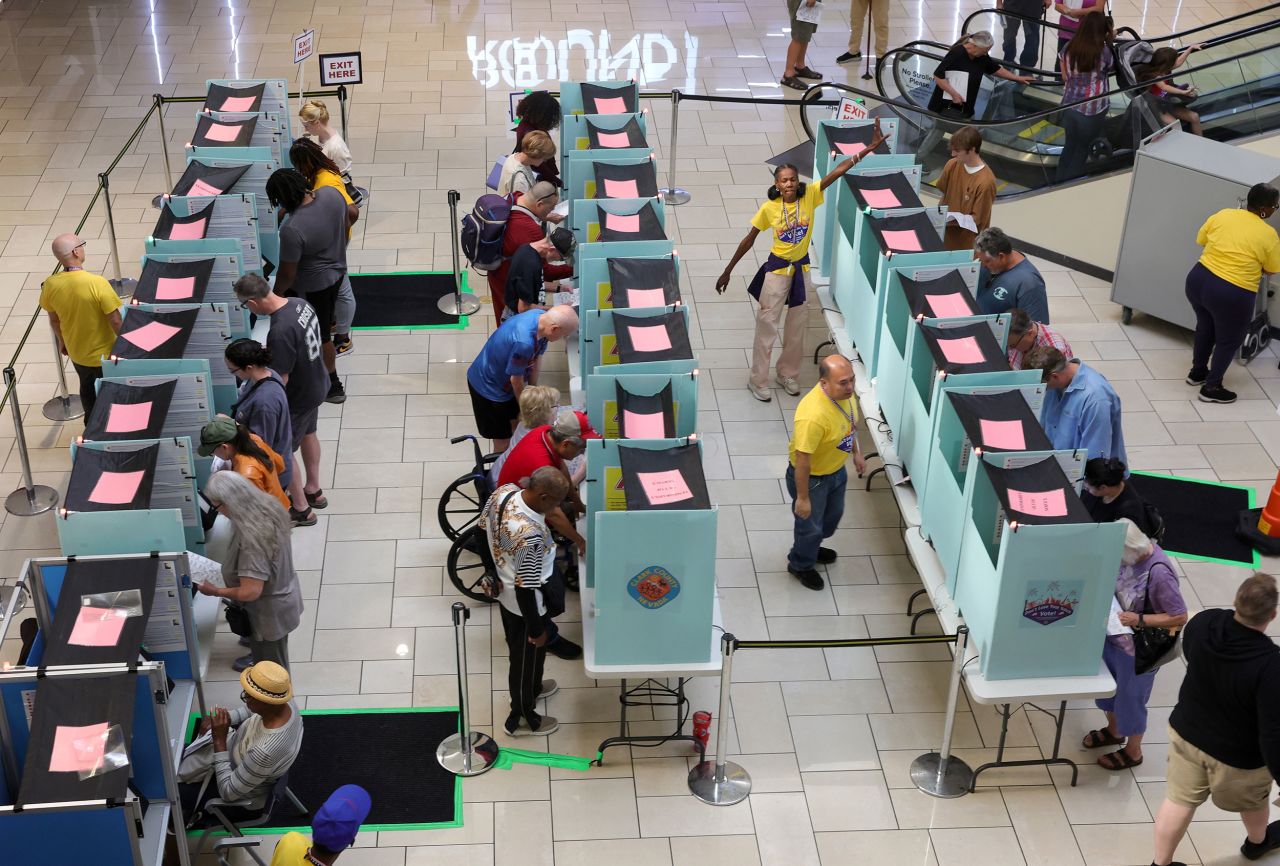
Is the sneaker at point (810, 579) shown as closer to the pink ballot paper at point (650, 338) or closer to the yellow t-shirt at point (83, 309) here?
the pink ballot paper at point (650, 338)

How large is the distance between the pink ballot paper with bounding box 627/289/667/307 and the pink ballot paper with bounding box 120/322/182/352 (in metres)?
2.45

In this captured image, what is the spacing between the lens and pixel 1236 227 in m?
9.07

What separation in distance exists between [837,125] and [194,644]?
574cm

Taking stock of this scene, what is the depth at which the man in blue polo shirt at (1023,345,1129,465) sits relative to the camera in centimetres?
709

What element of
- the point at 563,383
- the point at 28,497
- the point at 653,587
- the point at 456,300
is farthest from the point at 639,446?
the point at 456,300

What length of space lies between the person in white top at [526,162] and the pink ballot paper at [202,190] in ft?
6.11

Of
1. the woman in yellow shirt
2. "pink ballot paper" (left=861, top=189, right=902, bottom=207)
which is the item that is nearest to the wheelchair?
"pink ballot paper" (left=861, top=189, right=902, bottom=207)

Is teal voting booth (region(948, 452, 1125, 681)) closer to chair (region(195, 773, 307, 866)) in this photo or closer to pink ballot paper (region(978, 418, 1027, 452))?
pink ballot paper (region(978, 418, 1027, 452))

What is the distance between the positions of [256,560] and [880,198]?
4469mm

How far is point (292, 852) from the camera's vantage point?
5.10m

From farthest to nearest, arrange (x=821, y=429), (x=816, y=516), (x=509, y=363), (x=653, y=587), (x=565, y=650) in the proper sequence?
(x=509, y=363) → (x=816, y=516) → (x=565, y=650) → (x=821, y=429) → (x=653, y=587)

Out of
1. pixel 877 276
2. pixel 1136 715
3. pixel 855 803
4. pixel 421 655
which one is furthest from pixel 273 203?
pixel 1136 715

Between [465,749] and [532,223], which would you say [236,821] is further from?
[532,223]

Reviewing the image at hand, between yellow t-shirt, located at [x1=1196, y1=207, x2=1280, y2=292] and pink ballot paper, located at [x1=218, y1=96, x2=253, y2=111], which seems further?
pink ballot paper, located at [x1=218, y1=96, x2=253, y2=111]
